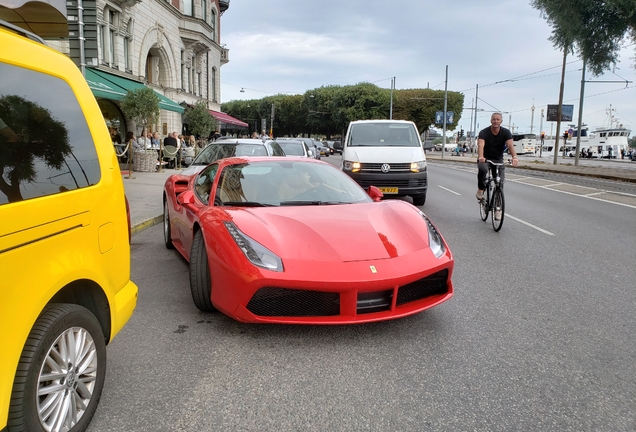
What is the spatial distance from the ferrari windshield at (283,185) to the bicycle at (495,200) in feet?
11.7

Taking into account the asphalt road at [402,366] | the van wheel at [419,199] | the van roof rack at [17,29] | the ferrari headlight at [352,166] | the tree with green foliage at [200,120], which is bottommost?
the asphalt road at [402,366]

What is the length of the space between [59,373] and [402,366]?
1.91 m

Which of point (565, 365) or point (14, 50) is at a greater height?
point (14, 50)

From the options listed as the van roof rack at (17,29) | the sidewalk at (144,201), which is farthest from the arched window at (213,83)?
the van roof rack at (17,29)

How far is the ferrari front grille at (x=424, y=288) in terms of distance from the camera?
3626 millimetres

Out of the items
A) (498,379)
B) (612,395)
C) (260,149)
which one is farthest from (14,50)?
(260,149)

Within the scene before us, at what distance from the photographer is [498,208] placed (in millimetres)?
7945

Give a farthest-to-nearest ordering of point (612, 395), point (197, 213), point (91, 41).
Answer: point (91, 41)
point (197, 213)
point (612, 395)

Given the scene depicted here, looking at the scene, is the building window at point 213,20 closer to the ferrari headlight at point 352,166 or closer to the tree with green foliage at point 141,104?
the tree with green foliage at point 141,104

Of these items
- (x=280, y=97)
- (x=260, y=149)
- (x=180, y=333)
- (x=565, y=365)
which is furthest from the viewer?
(x=280, y=97)

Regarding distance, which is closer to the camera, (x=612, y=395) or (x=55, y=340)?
(x=55, y=340)

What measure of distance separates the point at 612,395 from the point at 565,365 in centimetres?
39

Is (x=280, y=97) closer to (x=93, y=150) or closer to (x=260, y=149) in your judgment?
(x=260, y=149)

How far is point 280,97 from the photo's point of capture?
98.4 meters
